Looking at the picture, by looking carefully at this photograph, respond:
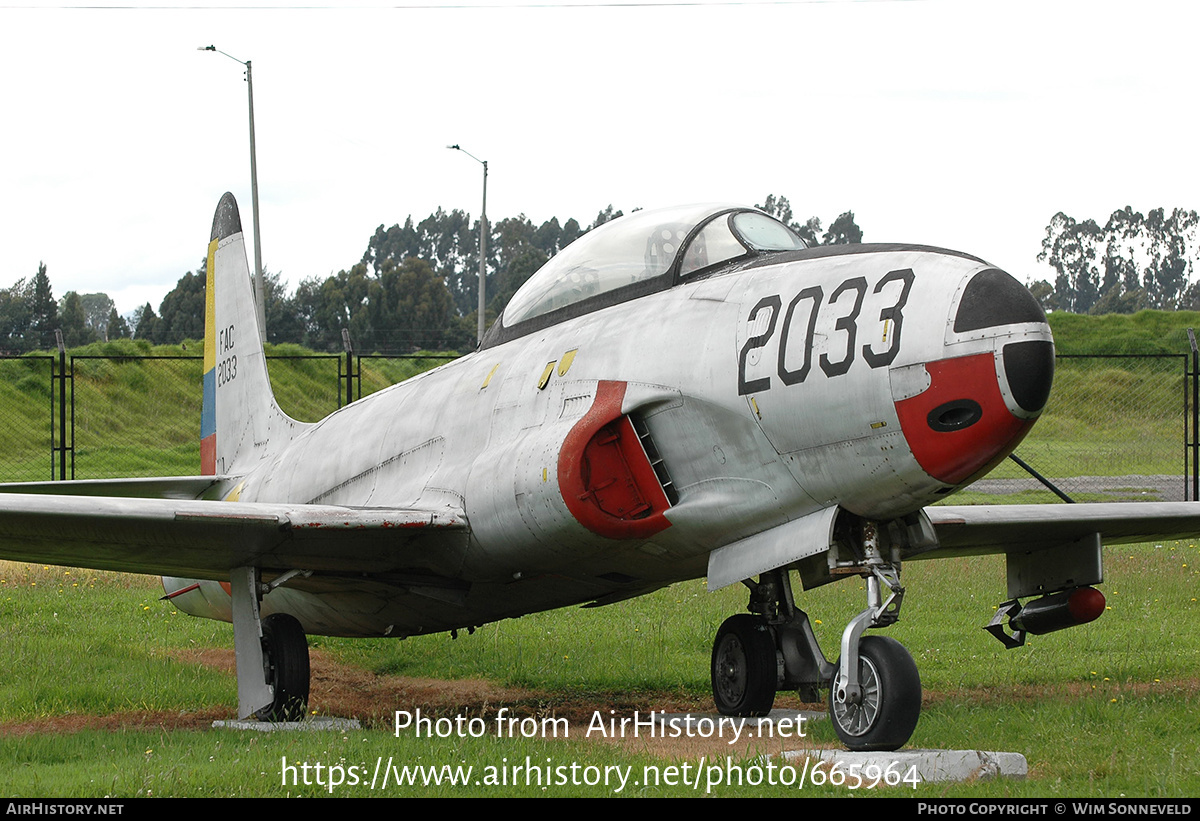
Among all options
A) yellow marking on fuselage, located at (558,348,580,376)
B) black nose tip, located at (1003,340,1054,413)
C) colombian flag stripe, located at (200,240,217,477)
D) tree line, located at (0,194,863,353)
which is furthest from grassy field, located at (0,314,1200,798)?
tree line, located at (0,194,863,353)

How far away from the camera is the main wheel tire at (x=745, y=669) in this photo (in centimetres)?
791

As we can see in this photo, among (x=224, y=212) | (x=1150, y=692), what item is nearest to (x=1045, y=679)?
(x=1150, y=692)

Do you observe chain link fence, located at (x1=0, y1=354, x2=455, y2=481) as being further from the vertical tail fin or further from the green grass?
the vertical tail fin

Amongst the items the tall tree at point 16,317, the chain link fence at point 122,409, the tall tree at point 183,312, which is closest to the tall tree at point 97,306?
the tall tree at point 16,317

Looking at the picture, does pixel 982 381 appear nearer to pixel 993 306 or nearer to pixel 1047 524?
pixel 993 306

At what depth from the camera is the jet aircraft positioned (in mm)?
5684

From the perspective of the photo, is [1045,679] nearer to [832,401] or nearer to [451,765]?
[832,401]

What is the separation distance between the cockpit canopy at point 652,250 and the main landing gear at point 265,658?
107 inches

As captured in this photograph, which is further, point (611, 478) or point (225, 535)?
point (225, 535)

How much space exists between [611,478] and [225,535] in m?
2.59

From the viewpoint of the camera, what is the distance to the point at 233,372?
12.5 metres

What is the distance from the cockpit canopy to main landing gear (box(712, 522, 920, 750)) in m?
2.00

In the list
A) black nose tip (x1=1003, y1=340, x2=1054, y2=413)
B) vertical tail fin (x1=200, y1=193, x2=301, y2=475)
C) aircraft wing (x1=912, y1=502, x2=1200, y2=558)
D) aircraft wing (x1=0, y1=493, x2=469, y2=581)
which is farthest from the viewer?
vertical tail fin (x1=200, y1=193, x2=301, y2=475)

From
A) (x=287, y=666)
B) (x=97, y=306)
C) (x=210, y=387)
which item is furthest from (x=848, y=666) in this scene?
(x=97, y=306)
